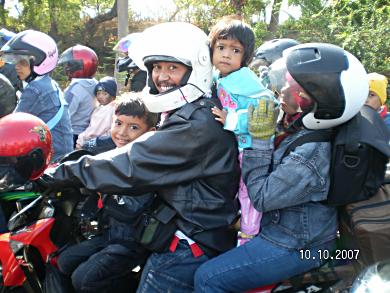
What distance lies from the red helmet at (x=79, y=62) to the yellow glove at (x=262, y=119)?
4.36 meters

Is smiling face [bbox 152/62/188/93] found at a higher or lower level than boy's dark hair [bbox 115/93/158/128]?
higher

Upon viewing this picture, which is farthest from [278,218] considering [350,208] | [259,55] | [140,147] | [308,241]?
[259,55]

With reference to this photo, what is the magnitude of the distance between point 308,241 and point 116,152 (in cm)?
102

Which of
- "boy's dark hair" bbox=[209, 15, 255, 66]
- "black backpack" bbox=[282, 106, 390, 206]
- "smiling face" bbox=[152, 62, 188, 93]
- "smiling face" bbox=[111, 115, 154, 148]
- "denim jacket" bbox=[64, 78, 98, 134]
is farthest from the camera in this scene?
"denim jacket" bbox=[64, 78, 98, 134]

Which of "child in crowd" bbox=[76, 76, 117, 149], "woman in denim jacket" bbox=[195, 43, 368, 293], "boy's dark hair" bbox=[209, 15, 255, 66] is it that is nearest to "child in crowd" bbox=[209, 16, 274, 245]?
"boy's dark hair" bbox=[209, 15, 255, 66]

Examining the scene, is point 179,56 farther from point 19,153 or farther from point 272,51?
point 272,51

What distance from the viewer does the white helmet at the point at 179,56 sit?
2.36m

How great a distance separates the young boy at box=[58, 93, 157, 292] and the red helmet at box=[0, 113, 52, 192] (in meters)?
0.45

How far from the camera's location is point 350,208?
7.21 feet

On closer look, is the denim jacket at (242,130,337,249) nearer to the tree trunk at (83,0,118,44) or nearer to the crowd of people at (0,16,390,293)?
the crowd of people at (0,16,390,293)

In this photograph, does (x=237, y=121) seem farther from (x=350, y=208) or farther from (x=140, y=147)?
(x=350, y=208)

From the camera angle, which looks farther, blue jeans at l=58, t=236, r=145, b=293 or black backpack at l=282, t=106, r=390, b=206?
blue jeans at l=58, t=236, r=145, b=293

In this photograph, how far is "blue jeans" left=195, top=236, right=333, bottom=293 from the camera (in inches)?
86.4

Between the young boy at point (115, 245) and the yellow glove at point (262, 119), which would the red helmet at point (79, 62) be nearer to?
the young boy at point (115, 245)
